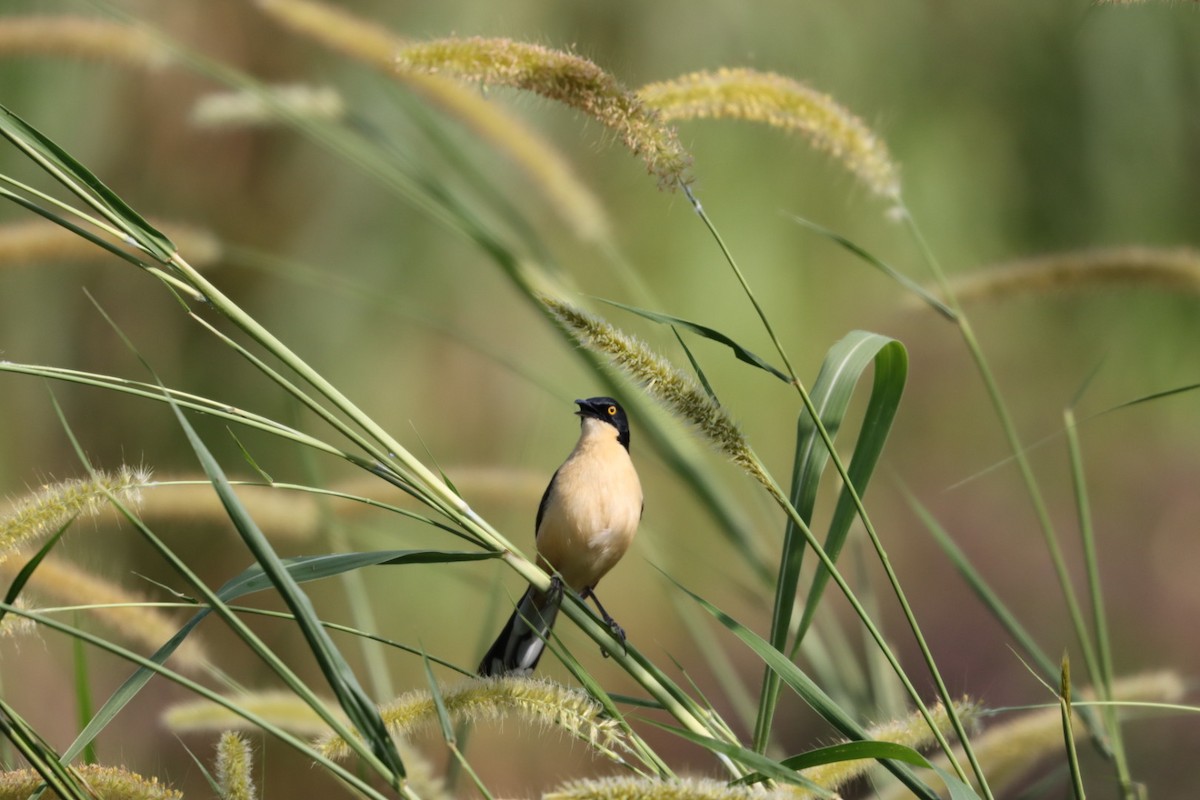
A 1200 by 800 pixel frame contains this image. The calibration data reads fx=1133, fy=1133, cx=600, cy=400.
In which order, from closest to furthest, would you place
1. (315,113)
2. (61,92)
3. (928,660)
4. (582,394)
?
(928,660), (315,113), (582,394), (61,92)

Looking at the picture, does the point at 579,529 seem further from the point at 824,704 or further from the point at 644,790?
the point at 644,790

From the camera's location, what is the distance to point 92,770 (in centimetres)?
146

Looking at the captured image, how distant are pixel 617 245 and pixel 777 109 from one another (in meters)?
3.32

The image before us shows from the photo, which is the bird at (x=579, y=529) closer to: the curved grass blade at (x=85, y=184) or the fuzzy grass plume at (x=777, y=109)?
the fuzzy grass plume at (x=777, y=109)

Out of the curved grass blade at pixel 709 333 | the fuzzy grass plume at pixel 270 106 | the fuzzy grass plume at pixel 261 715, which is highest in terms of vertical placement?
the fuzzy grass plume at pixel 270 106

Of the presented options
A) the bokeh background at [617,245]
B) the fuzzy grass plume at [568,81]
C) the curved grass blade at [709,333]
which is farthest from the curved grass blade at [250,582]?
the bokeh background at [617,245]

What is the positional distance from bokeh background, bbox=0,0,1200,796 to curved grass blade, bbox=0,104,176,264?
3.72 metres

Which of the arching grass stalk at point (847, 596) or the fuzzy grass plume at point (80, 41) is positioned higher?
the fuzzy grass plume at point (80, 41)

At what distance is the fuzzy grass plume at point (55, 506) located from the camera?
1.43 meters

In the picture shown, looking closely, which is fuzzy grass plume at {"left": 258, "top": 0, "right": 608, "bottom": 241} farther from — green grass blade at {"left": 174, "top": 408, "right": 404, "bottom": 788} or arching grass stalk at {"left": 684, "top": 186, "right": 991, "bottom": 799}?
green grass blade at {"left": 174, "top": 408, "right": 404, "bottom": 788}

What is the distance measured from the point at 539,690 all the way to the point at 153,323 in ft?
17.1

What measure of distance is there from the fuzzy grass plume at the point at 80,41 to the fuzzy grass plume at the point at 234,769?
1765 mm

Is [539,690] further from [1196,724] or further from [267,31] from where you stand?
[1196,724]

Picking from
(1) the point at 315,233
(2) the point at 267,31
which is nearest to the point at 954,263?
(1) the point at 315,233
